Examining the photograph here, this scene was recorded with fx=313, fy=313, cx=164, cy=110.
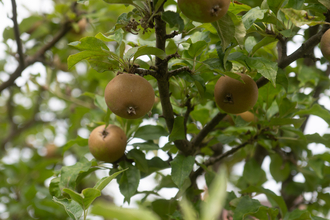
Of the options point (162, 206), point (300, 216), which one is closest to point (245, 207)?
point (300, 216)

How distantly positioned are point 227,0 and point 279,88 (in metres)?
0.73

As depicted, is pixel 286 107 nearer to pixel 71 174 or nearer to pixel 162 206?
pixel 162 206

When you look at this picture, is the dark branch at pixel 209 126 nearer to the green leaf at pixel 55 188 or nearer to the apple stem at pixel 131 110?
the apple stem at pixel 131 110

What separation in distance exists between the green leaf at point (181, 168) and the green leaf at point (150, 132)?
192 mm

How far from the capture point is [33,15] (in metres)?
2.63

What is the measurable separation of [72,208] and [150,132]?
1.79 ft

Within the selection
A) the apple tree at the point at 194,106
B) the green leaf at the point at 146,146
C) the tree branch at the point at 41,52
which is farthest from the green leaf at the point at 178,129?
the tree branch at the point at 41,52

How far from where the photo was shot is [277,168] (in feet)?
6.30

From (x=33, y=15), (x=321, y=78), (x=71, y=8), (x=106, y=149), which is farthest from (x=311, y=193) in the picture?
(x=33, y=15)

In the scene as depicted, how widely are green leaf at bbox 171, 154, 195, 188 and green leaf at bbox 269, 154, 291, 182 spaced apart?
2.84ft

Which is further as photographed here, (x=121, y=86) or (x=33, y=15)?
(x=33, y=15)

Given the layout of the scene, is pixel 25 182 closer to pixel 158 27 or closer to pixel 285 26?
pixel 158 27

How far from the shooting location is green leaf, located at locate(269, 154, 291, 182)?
190 cm

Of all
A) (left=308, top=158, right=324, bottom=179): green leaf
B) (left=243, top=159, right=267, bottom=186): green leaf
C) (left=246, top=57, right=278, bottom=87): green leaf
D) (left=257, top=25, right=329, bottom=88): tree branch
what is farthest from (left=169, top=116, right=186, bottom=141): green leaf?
(left=308, top=158, right=324, bottom=179): green leaf
